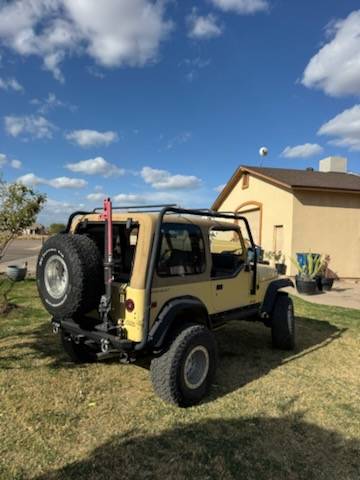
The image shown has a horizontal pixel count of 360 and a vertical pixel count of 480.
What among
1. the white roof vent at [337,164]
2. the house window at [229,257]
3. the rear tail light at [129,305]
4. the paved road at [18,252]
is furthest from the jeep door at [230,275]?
the paved road at [18,252]

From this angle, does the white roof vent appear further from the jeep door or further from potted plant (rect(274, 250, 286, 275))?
the jeep door

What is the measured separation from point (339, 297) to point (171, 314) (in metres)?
9.12

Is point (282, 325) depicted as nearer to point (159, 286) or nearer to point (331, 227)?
point (159, 286)

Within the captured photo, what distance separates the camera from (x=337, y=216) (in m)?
15.3

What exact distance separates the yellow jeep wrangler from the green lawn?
47 centimetres

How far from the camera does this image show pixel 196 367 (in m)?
4.24

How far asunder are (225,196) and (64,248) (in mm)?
17941

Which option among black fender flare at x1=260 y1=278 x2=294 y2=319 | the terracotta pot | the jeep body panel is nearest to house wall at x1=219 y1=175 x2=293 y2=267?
the terracotta pot

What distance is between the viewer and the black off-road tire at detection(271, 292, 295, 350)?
5.87 m

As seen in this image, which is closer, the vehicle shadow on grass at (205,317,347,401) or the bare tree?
the vehicle shadow on grass at (205,317,347,401)

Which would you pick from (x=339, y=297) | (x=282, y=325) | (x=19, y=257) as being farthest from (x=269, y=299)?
(x=19, y=257)

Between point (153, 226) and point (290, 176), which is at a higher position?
point (290, 176)

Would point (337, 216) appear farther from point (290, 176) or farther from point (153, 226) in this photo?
point (153, 226)

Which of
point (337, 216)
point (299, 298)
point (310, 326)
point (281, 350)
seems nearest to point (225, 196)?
point (337, 216)
